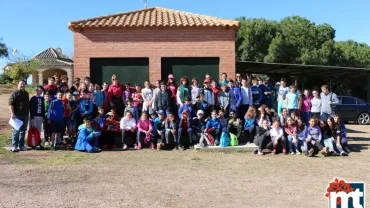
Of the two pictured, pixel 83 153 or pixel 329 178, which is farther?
pixel 83 153

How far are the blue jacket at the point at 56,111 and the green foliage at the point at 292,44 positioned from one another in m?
22.2

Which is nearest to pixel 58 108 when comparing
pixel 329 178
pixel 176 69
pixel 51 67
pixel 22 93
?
pixel 22 93

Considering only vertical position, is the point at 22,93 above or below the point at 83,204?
above

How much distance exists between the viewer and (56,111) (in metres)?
9.45

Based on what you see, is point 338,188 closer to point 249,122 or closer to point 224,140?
point 224,140

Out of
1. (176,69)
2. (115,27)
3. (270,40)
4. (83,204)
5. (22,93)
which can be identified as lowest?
(83,204)

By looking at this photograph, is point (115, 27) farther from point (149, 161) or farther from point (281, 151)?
point (281, 151)

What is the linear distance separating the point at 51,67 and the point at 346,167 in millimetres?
38311

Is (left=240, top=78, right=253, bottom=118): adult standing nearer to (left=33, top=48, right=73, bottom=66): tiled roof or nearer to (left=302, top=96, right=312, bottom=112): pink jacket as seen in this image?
(left=302, top=96, right=312, bottom=112): pink jacket

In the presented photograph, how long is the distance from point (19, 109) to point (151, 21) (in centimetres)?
556

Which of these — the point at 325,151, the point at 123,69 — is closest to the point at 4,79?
the point at 123,69

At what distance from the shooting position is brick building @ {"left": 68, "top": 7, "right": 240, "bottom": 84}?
469 inches

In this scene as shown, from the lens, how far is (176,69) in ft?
39.7

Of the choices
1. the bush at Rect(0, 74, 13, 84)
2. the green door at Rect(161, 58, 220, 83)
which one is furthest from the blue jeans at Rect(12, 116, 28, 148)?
the bush at Rect(0, 74, 13, 84)
